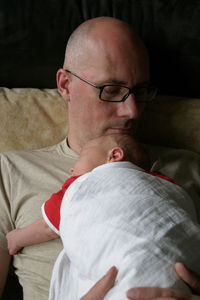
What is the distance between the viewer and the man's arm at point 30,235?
3.59ft

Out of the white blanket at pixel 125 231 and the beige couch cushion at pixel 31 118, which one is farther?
the beige couch cushion at pixel 31 118

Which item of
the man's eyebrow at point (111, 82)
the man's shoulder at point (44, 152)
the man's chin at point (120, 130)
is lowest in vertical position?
the man's shoulder at point (44, 152)

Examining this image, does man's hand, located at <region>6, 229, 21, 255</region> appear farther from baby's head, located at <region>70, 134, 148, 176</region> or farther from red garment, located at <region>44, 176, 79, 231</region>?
baby's head, located at <region>70, 134, 148, 176</region>

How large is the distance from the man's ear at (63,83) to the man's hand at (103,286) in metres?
0.95

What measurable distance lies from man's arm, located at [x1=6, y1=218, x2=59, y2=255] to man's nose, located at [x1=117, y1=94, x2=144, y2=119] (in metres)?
0.55

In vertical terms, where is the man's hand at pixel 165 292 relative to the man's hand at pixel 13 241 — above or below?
above

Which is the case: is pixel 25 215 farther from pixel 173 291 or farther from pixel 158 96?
pixel 158 96

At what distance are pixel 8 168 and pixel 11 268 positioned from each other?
44 cm

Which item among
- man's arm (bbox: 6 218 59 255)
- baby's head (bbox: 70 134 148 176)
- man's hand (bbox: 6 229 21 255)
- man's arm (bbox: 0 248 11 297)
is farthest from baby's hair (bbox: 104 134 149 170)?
man's arm (bbox: 0 248 11 297)

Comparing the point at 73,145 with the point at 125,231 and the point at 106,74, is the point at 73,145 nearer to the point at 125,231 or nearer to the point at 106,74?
the point at 106,74

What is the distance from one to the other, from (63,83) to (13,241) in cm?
74

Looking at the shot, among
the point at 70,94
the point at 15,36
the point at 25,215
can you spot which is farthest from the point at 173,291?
the point at 15,36

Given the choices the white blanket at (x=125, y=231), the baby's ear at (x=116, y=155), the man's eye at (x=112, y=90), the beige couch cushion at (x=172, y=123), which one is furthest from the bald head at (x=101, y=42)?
the white blanket at (x=125, y=231)

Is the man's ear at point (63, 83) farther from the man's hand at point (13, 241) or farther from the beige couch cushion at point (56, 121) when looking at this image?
the man's hand at point (13, 241)
